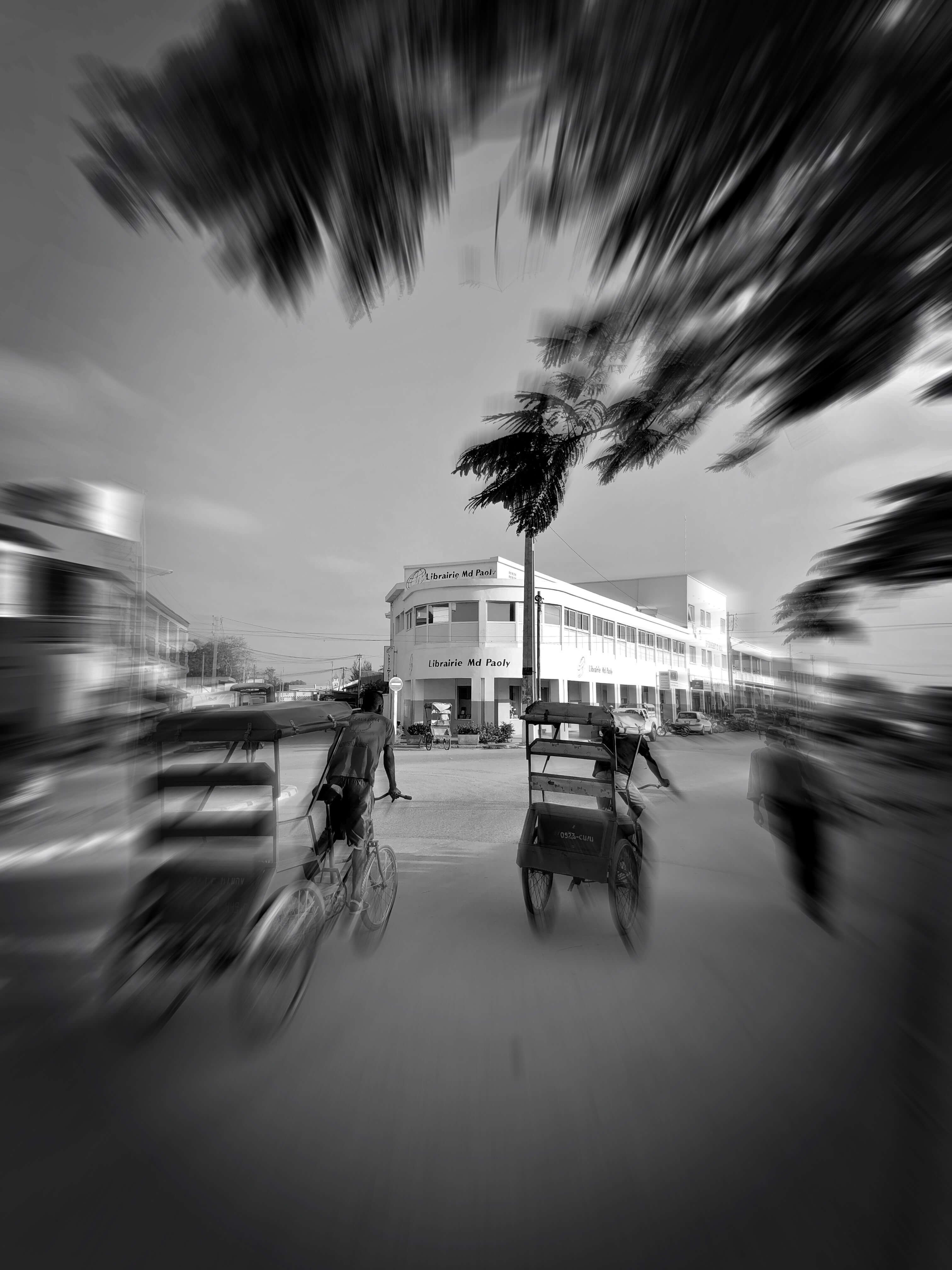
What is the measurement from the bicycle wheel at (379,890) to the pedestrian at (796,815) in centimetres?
268

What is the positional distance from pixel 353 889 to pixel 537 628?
28.1m

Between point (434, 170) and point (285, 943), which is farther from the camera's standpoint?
point (285, 943)

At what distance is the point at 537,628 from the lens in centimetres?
3194

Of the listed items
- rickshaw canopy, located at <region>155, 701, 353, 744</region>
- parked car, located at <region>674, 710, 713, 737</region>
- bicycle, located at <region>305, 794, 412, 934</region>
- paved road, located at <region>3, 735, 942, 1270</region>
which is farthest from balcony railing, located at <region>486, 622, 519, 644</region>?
rickshaw canopy, located at <region>155, 701, 353, 744</region>

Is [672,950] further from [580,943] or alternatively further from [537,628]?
[537,628]

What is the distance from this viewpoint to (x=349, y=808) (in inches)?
162

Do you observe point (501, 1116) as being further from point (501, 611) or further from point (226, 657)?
point (501, 611)

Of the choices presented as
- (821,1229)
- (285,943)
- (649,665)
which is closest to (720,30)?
(821,1229)

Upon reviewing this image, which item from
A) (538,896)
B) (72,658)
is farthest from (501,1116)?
(72,658)

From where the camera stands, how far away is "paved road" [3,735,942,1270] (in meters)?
2.03

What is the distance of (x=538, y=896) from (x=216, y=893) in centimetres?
268

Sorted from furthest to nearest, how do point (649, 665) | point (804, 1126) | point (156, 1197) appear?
point (649, 665) → point (804, 1126) → point (156, 1197)

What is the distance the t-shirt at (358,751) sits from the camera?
4242 mm

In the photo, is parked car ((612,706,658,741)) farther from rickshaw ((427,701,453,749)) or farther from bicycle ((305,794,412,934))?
bicycle ((305,794,412,934))
